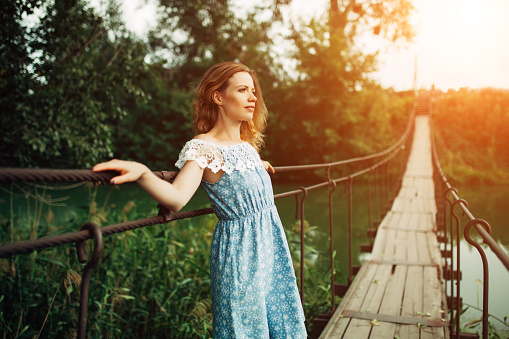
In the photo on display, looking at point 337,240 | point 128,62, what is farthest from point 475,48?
point 128,62

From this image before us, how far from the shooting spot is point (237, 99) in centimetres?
140

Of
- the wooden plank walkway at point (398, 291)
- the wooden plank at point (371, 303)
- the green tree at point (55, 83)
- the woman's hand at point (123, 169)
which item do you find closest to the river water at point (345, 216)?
the green tree at point (55, 83)

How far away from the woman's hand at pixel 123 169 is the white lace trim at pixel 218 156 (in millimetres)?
309

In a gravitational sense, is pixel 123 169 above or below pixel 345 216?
above

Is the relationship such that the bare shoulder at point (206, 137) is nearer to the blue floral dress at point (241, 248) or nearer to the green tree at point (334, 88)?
the blue floral dress at point (241, 248)

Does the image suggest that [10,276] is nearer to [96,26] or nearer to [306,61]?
[96,26]

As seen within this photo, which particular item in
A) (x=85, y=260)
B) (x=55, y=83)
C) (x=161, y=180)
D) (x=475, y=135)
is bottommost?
(x=475, y=135)

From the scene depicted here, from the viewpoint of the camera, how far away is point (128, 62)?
4629 mm

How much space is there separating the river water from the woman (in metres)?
1.78

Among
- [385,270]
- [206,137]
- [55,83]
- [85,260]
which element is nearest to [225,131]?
[206,137]

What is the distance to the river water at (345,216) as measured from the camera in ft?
16.7

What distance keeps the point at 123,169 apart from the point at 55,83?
368 centimetres

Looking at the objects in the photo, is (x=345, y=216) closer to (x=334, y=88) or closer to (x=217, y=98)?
(x=334, y=88)

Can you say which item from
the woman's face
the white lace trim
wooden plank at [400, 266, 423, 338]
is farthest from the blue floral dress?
wooden plank at [400, 266, 423, 338]
